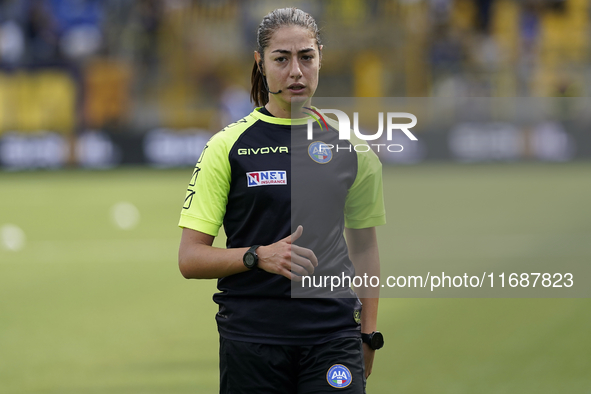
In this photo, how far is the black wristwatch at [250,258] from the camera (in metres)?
2.94

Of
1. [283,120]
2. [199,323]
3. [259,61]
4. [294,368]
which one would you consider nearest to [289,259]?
[294,368]

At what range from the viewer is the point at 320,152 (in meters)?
3.15

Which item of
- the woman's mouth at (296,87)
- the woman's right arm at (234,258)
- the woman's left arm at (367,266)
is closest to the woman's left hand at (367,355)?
the woman's left arm at (367,266)

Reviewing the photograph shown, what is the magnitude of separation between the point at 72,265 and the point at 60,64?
1523 centimetres

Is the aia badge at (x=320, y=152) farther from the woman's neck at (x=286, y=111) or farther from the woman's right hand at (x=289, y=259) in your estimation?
the woman's right hand at (x=289, y=259)

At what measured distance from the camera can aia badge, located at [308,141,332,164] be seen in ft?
10.3

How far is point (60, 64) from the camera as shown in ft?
83.4

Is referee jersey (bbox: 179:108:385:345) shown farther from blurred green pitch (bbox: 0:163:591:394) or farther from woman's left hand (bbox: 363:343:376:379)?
blurred green pitch (bbox: 0:163:591:394)

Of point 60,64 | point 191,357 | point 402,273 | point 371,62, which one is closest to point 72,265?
point 191,357

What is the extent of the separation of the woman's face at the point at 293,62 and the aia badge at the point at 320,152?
176 millimetres

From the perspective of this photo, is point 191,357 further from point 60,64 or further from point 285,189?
point 60,64

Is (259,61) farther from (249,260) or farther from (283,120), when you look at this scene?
(249,260)

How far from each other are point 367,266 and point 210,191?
71 cm

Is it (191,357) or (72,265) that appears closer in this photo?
(191,357)
